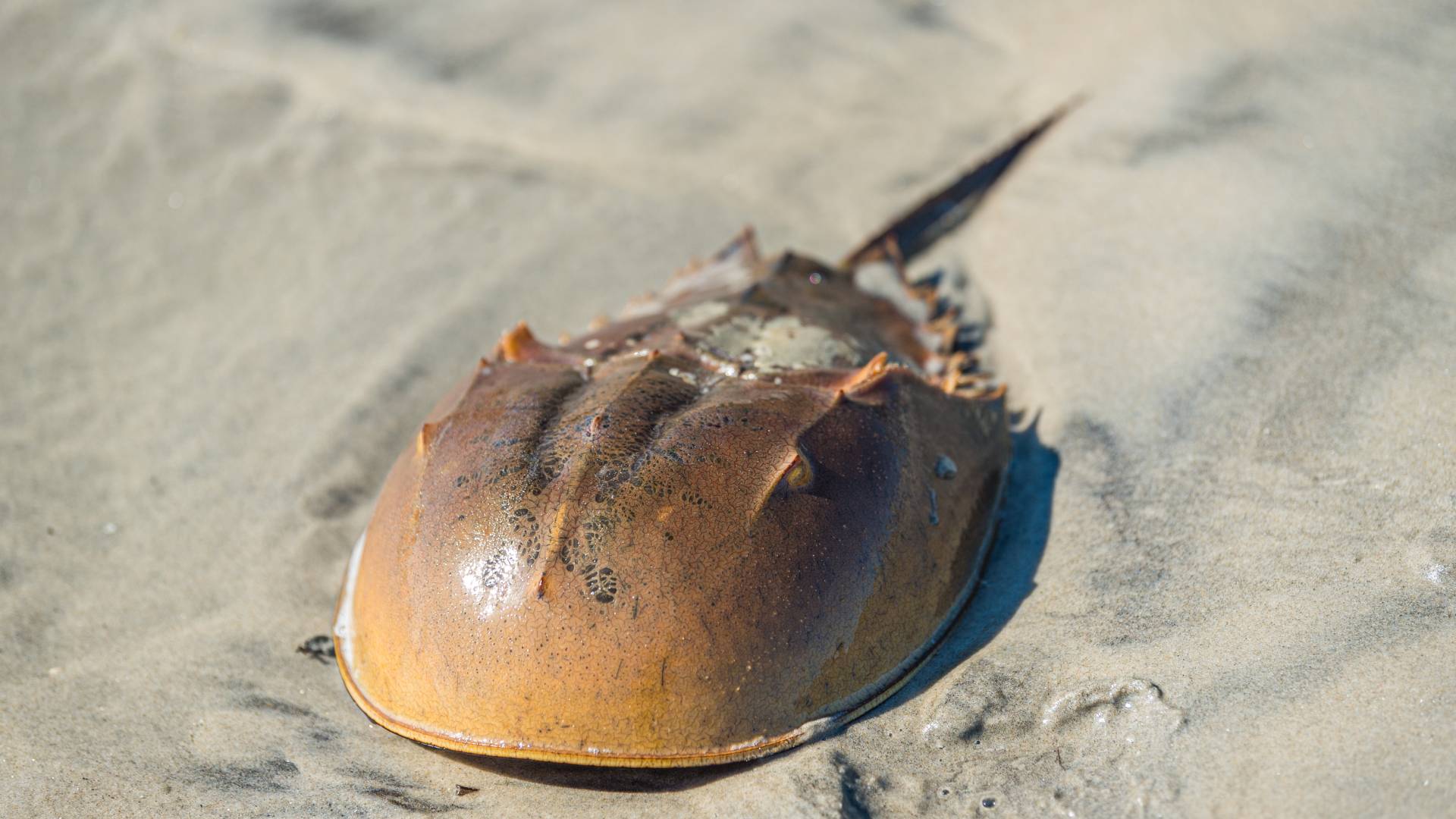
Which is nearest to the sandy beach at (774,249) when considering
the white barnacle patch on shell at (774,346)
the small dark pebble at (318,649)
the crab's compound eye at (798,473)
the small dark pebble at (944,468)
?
the small dark pebble at (318,649)

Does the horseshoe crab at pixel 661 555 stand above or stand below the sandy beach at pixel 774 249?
above

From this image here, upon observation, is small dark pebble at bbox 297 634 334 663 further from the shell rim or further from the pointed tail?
the pointed tail

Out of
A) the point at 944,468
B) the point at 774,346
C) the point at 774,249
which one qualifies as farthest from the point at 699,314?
the point at 774,249

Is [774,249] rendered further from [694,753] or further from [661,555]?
[694,753]

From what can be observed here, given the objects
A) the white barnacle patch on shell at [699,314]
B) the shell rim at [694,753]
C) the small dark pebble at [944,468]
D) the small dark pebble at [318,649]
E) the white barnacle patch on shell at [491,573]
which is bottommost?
the small dark pebble at [318,649]

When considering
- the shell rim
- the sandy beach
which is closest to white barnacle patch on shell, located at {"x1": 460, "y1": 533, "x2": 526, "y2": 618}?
the shell rim

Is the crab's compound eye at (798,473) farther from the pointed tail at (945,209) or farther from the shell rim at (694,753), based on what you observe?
the pointed tail at (945,209)
